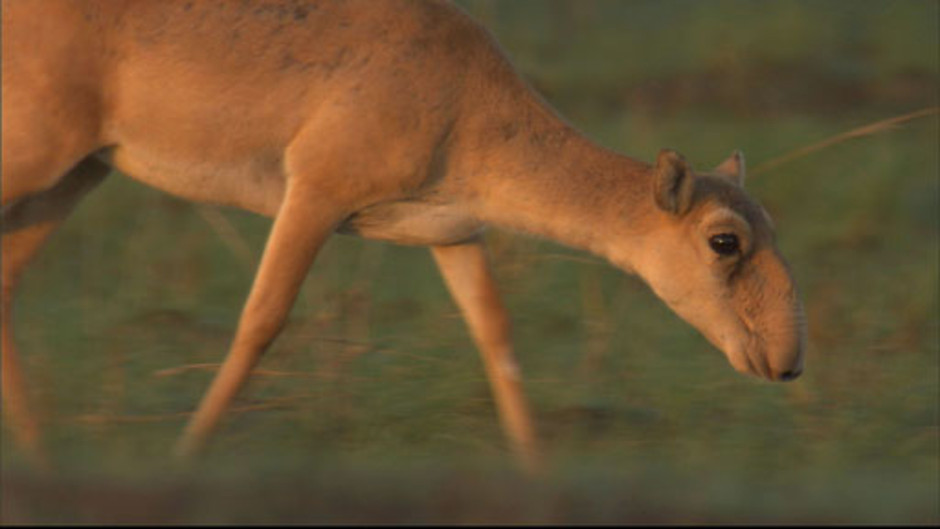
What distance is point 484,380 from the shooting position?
9.59 m

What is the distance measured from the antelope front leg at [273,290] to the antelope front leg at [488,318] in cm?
86

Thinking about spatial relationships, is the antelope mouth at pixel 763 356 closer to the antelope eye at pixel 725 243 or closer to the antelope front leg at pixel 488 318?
the antelope eye at pixel 725 243

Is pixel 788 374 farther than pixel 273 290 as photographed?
Yes

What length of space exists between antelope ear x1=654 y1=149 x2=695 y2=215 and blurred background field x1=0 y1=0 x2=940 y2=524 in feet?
3.20

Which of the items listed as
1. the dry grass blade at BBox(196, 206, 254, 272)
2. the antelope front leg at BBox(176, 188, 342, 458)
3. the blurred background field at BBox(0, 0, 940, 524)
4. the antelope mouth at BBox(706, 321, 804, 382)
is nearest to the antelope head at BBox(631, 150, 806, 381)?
the antelope mouth at BBox(706, 321, 804, 382)

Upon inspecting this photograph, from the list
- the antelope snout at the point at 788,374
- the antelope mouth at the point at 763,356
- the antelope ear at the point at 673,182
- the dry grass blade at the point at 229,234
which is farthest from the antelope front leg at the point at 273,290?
the dry grass blade at the point at 229,234

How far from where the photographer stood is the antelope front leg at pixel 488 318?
8.91m

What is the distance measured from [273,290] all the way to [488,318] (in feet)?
3.74

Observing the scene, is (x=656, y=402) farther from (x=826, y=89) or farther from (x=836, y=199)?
(x=826, y=89)

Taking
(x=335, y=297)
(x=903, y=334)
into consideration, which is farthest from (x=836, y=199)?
(x=335, y=297)

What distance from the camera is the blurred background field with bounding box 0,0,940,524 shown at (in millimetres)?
7445

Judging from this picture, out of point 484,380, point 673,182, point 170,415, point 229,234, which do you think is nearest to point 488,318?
point 484,380

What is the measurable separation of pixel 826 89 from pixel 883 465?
30.0 feet

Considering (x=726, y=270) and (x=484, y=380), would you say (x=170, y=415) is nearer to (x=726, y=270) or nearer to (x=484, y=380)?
(x=484, y=380)
